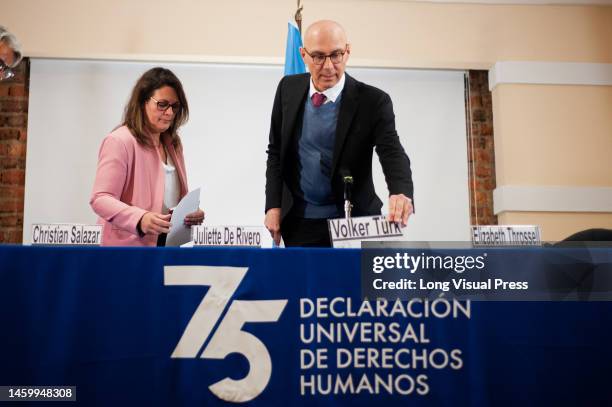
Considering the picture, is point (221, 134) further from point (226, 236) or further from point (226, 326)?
point (226, 326)

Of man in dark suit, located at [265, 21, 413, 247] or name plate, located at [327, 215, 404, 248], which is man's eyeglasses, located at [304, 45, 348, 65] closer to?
man in dark suit, located at [265, 21, 413, 247]

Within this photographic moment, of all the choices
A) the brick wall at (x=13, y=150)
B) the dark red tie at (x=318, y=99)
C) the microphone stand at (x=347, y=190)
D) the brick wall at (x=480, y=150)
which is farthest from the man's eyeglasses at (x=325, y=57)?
the brick wall at (x=13, y=150)

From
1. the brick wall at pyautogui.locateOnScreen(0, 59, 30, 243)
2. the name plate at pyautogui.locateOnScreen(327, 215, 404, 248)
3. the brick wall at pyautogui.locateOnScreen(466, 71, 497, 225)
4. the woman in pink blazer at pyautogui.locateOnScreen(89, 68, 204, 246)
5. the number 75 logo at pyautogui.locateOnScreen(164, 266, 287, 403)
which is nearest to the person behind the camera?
the number 75 logo at pyautogui.locateOnScreen(164, 266, 287, 403)

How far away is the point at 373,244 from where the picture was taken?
5.08 ft

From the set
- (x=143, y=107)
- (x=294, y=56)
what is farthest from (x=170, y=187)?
(x=294, y=56)

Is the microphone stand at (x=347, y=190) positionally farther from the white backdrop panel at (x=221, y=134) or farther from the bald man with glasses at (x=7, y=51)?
the white backdrop panel at (x=221, y=134)

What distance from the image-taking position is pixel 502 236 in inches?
70.9

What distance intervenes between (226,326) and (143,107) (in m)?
1.21

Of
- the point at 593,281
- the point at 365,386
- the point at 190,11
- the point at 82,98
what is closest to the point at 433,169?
the point at 190,11

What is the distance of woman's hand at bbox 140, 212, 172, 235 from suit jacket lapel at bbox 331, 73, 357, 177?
23.4 inches

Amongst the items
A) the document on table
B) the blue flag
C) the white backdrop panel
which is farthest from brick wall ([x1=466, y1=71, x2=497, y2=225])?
the document on table

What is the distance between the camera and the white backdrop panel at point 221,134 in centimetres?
420

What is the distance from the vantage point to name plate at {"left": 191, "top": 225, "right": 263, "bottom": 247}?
1677 millimetres

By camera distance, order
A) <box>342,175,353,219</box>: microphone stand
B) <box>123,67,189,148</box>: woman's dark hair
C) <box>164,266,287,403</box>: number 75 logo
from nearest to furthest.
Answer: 1. <box>164,266,287,403</box>: number 75 logo
2. <box>342,175,353,219</box>: microphone stand
3. <box>123,67,189,148</box>: woman's dark hair
